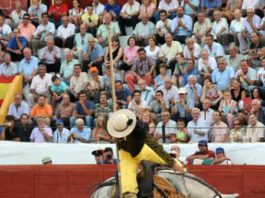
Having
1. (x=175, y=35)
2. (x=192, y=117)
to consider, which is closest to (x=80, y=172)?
(x=192, y=117)

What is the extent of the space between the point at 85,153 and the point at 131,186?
551cm

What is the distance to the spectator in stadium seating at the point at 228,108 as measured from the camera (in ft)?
60.7

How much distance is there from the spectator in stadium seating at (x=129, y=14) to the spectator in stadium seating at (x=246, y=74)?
3.02 metres

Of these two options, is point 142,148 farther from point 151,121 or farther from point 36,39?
point 36,39

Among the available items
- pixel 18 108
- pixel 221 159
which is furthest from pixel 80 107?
pixel 221 159

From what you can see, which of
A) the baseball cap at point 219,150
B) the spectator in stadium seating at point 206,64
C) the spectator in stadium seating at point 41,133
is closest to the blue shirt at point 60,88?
the spectator in stadium seating at point 41,133

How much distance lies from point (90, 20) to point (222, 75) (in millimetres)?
3506

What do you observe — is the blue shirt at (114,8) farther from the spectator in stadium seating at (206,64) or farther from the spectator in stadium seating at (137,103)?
the spectator in stadium seating at (137,103)

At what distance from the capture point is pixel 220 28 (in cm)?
2081

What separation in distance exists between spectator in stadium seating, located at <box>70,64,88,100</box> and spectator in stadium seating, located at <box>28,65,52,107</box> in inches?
16.4

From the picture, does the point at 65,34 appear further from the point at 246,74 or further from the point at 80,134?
the point at 246,74

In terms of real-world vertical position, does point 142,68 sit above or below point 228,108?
above

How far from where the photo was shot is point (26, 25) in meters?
22.4

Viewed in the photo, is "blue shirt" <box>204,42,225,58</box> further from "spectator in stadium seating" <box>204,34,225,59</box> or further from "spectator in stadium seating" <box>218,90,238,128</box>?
"spectator in stadium seating" <box>218,90,238,128</box>
